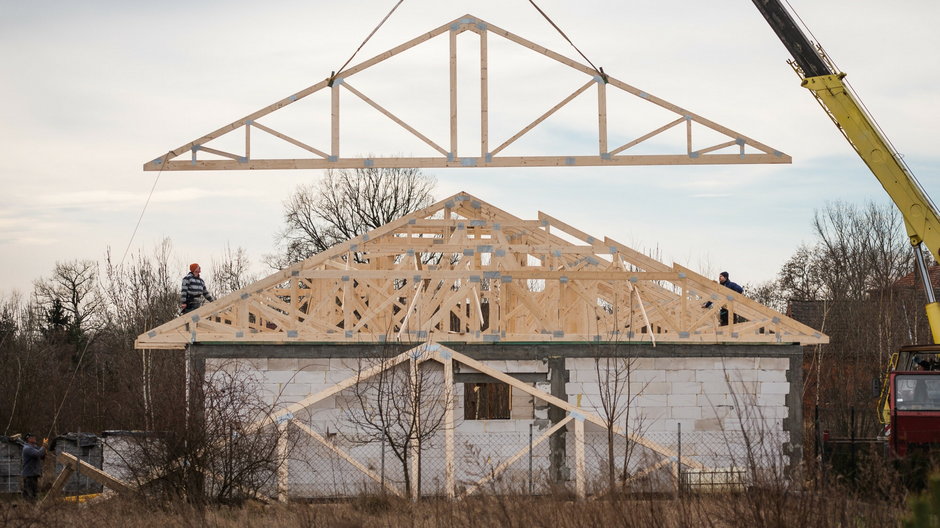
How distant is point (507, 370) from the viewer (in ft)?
66.4

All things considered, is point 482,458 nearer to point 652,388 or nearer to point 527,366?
point 527,366

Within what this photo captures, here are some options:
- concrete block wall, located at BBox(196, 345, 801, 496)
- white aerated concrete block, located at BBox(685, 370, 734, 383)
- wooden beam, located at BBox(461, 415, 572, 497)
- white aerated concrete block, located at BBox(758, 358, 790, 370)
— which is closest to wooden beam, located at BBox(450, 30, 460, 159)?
concrete block wall, located at BBox(196, 345, 801, 496)

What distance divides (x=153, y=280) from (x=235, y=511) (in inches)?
1127

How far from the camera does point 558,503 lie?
466 inches

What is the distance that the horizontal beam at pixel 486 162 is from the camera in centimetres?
1694

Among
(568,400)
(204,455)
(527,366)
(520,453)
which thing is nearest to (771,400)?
(568,400)

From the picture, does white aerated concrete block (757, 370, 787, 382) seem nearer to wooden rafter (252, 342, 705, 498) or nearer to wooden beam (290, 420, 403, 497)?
wooden rafter (252, 342, 705, 498)

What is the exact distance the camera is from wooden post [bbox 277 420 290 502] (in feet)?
57.9

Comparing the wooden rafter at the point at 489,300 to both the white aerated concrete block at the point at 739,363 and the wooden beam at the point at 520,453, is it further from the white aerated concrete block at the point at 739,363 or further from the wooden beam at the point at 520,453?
the wooden beam at the point at 520,453

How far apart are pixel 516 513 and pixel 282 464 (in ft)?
22.2

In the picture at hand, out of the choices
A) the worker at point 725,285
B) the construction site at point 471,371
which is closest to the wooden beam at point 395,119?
the construction site at point 471,371

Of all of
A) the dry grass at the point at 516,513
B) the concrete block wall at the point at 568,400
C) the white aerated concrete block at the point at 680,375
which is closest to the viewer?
the dry grass at the point at 516,513

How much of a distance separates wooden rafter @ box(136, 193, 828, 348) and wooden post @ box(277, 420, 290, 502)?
→ 2.11 meters

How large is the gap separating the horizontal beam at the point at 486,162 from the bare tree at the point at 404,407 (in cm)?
322
